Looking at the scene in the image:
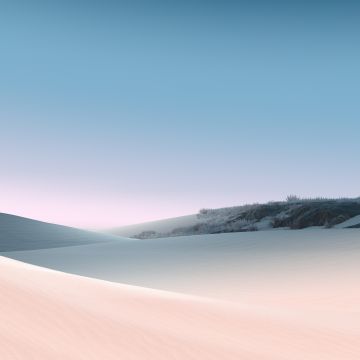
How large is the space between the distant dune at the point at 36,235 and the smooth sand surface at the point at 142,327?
47.0 feet

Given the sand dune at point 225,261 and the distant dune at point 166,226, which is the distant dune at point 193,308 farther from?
the distant dune at point 166,226

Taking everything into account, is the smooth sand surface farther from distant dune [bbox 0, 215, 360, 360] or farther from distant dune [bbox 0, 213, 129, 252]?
distant dune [bbox 0, 213, 129, 252]

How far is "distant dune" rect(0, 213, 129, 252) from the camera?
19.5 metres

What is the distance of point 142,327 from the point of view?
3953 millimetres

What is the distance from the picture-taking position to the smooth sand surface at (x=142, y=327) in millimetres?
3295

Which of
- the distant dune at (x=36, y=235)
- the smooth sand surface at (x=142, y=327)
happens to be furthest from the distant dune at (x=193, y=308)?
the distant dune at (x=36, y=235)

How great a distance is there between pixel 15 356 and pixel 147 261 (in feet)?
29.4

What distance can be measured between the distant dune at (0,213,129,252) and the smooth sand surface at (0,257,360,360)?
14.3 metres

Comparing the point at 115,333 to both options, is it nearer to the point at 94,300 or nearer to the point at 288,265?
the point at 94,300

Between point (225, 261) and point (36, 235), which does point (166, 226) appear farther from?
point (225, 261)

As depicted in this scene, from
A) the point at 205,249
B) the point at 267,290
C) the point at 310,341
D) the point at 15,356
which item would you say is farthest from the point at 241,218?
the point at 15,356

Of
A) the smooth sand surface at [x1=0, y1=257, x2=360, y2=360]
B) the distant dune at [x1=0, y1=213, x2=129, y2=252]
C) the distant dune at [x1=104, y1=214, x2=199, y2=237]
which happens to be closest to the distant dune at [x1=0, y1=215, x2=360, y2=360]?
the smooth sand surface at [x1=0, y1=257, x2=360, y2=360]

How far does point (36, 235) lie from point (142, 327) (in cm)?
1828

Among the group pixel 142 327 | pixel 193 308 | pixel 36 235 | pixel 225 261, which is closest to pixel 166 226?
pixel 36 235
